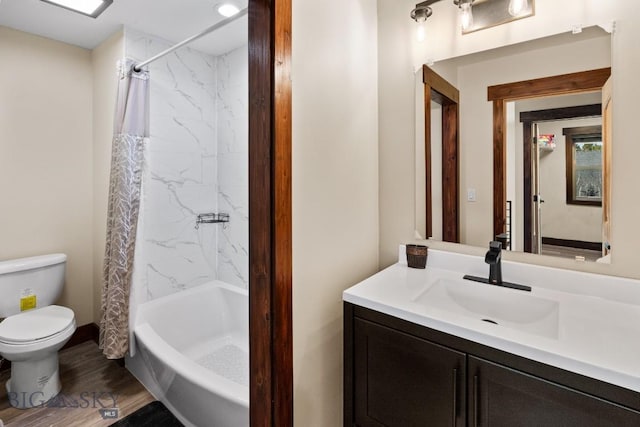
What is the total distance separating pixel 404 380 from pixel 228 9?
87.4 inches

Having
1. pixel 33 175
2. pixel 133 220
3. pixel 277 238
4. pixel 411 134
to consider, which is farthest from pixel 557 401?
pixel 33 175

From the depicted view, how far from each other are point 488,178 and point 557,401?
91cm

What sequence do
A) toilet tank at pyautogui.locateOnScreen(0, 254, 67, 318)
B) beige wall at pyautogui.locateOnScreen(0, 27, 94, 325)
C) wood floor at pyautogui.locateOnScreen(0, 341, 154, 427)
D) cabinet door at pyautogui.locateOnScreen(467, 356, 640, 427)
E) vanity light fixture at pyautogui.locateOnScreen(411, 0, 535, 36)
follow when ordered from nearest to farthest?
cabinet door at pyautogui.locateOnScreen(467, 356, 640, 427), vanity light fixture at pyautogui.locateOnScreen(411, 0, 535, 36), wood floor at pyautogui.locateOnScreen(0, 341, 154, 427), toilet tank at pyautogui.locateOnScreen(0, 254, 67, 318), beige wall at pyautogui.locateOnScreen(0, 27, 94, 325)

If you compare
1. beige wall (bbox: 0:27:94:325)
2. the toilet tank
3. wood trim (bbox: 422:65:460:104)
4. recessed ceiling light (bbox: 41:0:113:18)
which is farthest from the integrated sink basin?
beige wall (bbox: 0:27:94:325)

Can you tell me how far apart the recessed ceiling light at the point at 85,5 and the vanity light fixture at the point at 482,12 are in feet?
5.89

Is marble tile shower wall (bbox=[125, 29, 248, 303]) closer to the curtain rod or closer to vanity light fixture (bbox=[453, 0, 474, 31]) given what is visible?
the curtain rod

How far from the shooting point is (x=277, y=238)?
1097mm

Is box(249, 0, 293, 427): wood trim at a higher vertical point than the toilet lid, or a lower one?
higher

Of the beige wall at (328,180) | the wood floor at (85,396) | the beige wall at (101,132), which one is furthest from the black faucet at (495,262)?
the beige wall at (101,132)

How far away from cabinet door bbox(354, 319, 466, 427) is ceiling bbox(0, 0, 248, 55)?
201 cm

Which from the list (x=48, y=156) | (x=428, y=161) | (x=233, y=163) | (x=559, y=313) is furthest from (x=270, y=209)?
(x=48, y=156)

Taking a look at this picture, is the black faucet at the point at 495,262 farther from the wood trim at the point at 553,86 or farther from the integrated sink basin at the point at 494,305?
the wood trim at the point at 553,86

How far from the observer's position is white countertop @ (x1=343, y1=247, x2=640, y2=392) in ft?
2.56

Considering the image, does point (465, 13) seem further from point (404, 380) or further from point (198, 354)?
point (198, 354)
